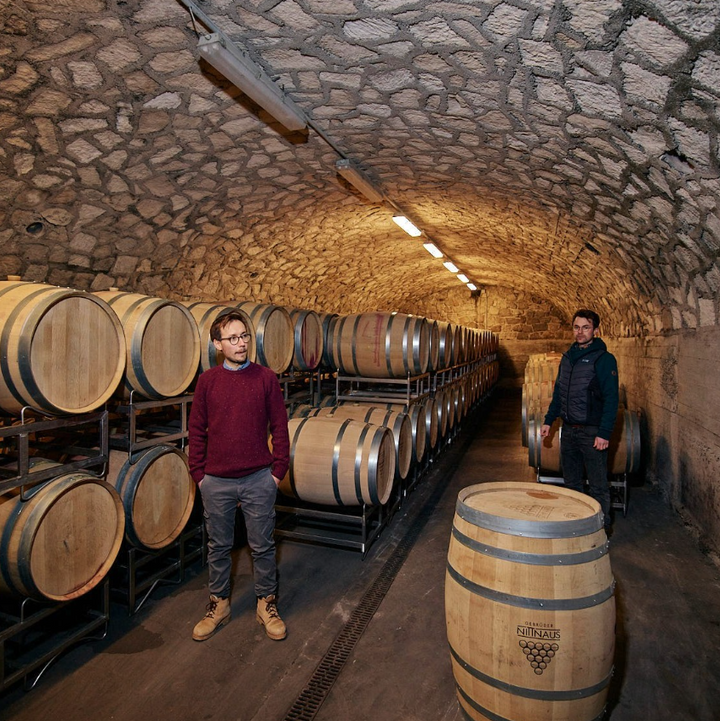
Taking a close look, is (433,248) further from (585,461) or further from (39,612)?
(39,612)

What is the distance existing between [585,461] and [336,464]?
6.43ft

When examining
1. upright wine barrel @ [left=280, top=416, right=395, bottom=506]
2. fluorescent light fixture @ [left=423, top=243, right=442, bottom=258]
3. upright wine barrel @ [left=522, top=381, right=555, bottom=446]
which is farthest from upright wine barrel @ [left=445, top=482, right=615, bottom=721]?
fluorescent light fixture @ [left=423, top=243, right=442, bottom=258]

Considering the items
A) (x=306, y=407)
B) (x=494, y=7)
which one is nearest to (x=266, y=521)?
(x=306, y=407)

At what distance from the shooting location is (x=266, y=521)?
2891 millimetres

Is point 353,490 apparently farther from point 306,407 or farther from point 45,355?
point 45,355

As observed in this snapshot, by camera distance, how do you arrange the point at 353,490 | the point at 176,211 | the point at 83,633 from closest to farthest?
the point at 83,633, the point at 353,490, the point at 176,211

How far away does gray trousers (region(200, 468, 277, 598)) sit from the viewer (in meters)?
2.84

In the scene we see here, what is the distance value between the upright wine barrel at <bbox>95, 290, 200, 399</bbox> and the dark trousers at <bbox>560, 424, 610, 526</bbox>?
2.94 meters

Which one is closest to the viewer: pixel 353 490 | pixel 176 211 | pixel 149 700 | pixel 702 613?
pixel 149 700

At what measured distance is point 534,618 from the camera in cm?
178

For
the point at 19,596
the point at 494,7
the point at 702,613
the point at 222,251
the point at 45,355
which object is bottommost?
the point at 702,613

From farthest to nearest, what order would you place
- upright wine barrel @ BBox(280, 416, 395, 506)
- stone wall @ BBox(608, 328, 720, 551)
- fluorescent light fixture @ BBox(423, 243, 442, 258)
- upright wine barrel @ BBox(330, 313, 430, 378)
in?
fluorescent light fixture @ BBox(423, 243, 442, 258) < upright wine barrel @ BBox(330, 313, 430, 378) < stone wall @ BBox(608, 328, 720, 551) < upright wine barrel @ BBox(280, 416, 395, 506)

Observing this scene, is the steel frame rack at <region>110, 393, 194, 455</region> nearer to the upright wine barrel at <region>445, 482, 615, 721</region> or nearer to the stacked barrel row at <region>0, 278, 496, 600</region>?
the stacked barrel row at <region>0, 278, 496, 600</region>

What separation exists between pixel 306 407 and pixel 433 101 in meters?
2.97
